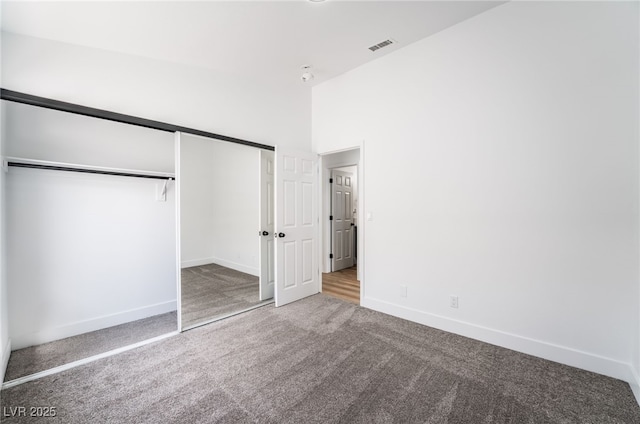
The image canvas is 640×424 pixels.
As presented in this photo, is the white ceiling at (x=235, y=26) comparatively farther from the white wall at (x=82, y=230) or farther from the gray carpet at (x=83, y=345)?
the gray carpet at (x=83, y=345)

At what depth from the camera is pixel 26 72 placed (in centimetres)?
212

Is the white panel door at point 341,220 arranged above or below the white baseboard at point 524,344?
above

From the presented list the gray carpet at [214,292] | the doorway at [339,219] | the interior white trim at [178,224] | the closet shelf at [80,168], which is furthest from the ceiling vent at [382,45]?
the gray carpet at [214,292]

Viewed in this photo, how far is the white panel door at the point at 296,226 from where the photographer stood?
3566 mm

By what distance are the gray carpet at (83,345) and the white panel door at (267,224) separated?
3.93ft

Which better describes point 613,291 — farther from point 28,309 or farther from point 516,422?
point 28,309

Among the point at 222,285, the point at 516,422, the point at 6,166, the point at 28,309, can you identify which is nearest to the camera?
the point at 516,422

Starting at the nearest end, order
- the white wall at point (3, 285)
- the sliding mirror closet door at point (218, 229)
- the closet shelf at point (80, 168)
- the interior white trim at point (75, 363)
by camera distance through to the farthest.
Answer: the interior white trim at point (75, 363), the white wall at point (3, 285), the closet shelf at point (80, 168), the sliding mirror closet door at point (218, 229)

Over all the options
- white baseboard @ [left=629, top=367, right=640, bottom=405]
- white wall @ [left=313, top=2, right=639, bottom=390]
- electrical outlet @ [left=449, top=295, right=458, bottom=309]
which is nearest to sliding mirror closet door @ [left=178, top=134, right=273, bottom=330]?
white wall @ [left=313, top=2, right=639, bottom=390]

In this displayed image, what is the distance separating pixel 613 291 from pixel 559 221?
62 centimetres

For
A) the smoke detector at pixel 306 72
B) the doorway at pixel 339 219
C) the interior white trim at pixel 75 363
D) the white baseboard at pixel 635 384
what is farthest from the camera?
the doorway at pixel 339 219

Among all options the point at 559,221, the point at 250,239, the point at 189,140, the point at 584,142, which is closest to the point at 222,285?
the point at 250,239

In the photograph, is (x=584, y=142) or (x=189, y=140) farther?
(x=189, y=140)

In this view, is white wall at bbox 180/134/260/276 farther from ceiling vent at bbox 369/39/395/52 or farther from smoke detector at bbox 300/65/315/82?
ceiling vent at bbox 369/39/395/52
